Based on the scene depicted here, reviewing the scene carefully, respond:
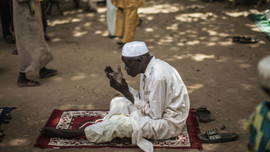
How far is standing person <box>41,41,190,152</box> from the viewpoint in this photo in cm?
340

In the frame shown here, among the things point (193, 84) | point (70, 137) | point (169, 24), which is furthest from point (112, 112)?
point (169, 24)

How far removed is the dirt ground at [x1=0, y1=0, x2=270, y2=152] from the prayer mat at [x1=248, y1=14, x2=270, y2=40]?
16cm

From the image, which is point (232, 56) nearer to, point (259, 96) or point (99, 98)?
point (259, 96)

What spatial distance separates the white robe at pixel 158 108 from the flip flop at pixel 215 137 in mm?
322

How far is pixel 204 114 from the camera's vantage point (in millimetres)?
4164

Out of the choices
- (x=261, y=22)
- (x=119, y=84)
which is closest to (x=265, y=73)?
(x=119, y=84)

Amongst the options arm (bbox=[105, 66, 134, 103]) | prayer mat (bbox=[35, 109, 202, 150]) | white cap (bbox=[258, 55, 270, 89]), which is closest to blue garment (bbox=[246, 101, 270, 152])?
white cap (bbox=[258, 55, 270, 89])

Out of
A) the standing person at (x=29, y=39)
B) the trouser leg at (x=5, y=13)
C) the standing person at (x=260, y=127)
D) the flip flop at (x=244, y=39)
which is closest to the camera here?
the standing person at (x=260, y=127)

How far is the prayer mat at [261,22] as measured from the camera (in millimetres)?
7604

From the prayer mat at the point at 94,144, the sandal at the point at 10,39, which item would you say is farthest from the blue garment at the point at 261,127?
the sandal at the point at 10,39

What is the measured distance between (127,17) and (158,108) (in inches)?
139

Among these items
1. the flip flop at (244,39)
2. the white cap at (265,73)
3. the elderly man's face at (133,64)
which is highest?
the white cap at (265,73)

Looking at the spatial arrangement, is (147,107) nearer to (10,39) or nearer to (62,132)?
(62,132)

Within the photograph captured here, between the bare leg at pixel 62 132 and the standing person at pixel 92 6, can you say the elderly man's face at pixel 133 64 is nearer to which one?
the bare leg at pixel 62 132
